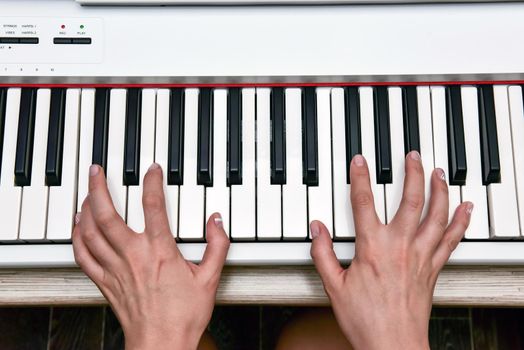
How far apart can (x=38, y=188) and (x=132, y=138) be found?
6.8 inches

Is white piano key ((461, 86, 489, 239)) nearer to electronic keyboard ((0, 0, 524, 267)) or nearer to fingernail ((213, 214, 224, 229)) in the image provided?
electronic keyboard ((0, 0, 524, 267))

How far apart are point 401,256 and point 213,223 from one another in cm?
30

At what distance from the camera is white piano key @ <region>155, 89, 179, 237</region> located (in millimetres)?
901

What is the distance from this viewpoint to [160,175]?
90 cm

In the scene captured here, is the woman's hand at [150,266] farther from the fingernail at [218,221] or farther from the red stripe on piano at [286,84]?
the red stripe on piano at [286,84]

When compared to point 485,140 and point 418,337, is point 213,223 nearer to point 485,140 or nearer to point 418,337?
point 418,337

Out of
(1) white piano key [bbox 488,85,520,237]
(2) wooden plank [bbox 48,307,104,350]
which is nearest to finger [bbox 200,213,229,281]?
(1) white piano key [bbox 488,85,520,237]

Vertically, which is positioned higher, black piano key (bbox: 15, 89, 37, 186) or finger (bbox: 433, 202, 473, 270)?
black piano key (bbox: 15, 89, 37, 186)

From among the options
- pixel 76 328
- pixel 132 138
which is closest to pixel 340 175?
pixel 132 138

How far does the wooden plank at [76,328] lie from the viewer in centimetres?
153

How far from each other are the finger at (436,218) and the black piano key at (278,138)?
238mm

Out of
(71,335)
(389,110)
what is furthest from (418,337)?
(71,335)

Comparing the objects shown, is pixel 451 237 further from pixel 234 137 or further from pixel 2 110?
pixel 2 110

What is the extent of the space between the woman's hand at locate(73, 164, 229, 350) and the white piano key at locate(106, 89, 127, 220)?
0.09ft
